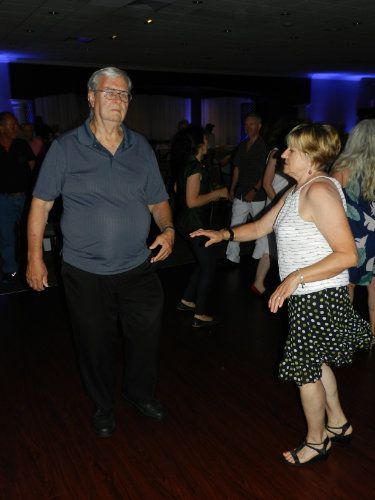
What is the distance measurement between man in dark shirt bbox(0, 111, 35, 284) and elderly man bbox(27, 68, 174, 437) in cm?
249

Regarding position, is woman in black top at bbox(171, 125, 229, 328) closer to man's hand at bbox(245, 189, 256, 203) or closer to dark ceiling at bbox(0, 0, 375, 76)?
man's hand at bbox(245, 189, 256, 203)

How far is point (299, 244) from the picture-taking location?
177 cm

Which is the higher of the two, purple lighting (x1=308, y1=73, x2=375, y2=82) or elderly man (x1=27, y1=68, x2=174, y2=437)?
purple lighting (x1=308, y1=73, x2=375, y2=82)

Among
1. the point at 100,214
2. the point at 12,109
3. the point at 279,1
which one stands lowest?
the point at 100,214

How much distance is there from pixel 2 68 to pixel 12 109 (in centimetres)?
112

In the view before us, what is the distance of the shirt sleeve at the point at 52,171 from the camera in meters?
1.89

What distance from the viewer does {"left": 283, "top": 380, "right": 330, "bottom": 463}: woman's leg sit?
1.85 m

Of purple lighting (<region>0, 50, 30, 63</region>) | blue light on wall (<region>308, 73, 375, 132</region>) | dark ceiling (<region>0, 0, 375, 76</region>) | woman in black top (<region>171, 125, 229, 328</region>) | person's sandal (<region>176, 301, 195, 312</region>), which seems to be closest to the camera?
woman in black top (<region>171, 125, 229, 328</region>)

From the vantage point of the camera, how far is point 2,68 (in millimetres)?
12742

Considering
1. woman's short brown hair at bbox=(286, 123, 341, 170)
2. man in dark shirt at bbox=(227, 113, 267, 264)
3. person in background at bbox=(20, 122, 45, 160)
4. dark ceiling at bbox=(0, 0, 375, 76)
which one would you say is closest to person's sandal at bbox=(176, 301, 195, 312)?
man in dark shirt at bbox=(227, 113, 267, 264)

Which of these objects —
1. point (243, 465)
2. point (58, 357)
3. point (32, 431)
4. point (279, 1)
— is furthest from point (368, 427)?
point (279, 1)

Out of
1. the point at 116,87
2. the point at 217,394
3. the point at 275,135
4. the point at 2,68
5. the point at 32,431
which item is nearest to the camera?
the point at 116,87

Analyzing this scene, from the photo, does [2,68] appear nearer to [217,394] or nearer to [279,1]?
[279,1]

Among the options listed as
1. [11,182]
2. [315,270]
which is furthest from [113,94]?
[11,182]
